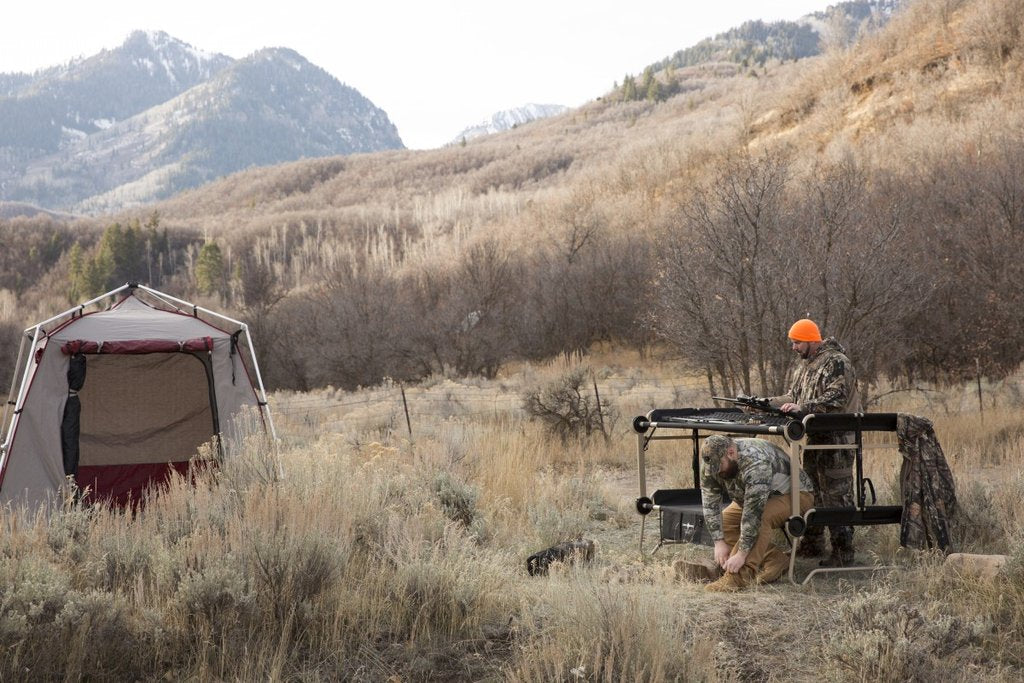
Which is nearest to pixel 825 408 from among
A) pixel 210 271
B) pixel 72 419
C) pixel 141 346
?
pixel 141 346

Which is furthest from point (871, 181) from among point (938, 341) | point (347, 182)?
point (347, 182)

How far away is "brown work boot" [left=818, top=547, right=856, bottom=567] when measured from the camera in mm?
6408

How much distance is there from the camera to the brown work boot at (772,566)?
19.6 ft

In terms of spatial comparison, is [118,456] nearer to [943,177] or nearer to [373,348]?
[943,177]

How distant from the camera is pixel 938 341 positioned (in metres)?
21.8

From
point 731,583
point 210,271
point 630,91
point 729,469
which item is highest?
point 630,91

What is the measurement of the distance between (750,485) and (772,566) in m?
0.56

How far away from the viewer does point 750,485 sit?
19.5ft

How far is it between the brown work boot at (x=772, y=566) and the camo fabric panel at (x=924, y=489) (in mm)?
762

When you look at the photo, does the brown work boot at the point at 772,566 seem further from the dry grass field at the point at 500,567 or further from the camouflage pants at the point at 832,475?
the camouflage pants at the point at 832,475

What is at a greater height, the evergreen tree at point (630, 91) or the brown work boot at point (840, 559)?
the evergreen tree at point (630, 91)

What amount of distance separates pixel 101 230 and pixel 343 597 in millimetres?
113580

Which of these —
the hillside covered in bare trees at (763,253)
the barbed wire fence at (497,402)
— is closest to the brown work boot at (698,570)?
the barbed wire fence at (497,402)

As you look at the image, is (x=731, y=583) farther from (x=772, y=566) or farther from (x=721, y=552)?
(x=772, y=566)
